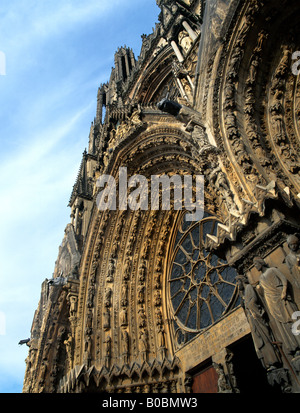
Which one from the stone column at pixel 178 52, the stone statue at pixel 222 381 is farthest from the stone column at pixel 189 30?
the stone statue at pixel 222 381

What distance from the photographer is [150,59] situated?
532 inches

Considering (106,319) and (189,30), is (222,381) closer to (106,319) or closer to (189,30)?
(106,319)

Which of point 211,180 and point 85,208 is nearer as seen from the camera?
point 211,180

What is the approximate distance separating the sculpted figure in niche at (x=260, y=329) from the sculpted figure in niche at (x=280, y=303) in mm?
112

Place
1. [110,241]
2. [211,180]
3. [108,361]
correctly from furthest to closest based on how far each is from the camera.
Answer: [110,241] → [108,361] → [211,180]

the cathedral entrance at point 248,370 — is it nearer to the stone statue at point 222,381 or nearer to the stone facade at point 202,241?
the stone facade at point 202,241

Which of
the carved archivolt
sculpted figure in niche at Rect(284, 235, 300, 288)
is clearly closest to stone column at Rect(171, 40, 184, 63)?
the carved archivolt

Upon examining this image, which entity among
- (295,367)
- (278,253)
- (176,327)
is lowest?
(295,367)

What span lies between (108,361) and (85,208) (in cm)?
638

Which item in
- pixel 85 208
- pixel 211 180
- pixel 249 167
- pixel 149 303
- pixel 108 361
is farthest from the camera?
pixel 85 208

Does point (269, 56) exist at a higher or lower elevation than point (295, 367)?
higher

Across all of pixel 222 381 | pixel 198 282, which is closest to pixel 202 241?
pixel 198 282
